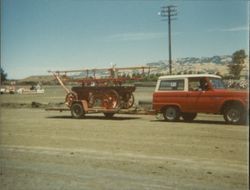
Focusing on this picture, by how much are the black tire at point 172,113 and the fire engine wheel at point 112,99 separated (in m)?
2.60

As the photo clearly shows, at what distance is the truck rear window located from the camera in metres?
16.8

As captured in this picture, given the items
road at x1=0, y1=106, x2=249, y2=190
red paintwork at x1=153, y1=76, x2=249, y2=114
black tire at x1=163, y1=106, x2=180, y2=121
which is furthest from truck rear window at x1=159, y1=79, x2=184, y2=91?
road at x1=0, y1=106, x2=249, y2=190

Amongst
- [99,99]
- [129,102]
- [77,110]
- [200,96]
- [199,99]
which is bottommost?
[77,110]

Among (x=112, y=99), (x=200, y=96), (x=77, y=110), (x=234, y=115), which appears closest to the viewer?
(x=234, y=115)

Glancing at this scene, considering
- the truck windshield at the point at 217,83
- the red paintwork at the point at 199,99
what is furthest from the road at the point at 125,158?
the truck windshield at the point at 217,83

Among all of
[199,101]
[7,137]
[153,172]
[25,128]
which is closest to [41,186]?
[153,172]

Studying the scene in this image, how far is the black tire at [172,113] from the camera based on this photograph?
16.8 metres

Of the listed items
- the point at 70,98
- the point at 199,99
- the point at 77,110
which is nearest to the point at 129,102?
the point at 77,110

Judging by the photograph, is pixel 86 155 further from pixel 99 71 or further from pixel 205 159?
pixel 99 71

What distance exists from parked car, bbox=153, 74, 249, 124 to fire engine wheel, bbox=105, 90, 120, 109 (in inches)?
84.5

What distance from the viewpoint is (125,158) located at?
30.1 ft

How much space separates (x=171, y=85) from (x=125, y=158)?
8.24 m

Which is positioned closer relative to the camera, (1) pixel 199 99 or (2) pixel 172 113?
(1) pixel 199 99

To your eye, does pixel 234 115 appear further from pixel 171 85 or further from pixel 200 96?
pixel 171 85
